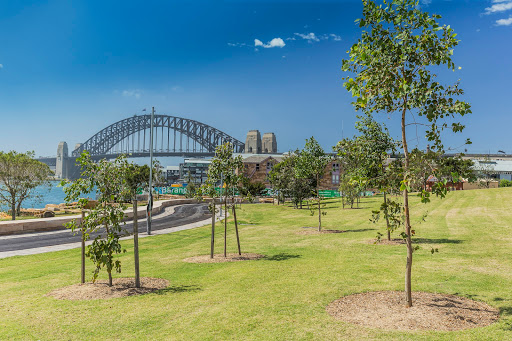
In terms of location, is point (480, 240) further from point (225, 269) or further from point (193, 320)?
point (193, 320)

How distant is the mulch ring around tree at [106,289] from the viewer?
41.8ft

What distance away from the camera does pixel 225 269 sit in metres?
16.8

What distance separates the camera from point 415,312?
10.1 metres

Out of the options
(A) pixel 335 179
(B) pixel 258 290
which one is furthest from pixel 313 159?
(A) pixel 335 179

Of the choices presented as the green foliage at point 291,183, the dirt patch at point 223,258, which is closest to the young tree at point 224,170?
the dirt patch at point 223,258

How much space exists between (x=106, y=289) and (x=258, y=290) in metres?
5.06

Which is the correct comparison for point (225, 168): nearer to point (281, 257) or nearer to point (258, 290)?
point (281, 257)

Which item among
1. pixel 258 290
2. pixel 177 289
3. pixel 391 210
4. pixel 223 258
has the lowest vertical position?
pixel 223 258

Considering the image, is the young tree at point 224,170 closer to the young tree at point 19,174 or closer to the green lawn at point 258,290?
the green lawn at point 258,290

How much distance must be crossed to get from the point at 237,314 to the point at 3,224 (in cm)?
3094

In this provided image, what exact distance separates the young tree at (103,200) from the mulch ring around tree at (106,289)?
1.51ft

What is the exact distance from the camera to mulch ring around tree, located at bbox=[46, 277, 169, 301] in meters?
12.7

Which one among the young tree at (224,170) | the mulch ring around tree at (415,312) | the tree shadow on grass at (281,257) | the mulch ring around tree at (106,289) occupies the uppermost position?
the young tree at (224,170)

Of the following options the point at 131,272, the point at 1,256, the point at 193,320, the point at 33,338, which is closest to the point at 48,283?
the point at 131,272
